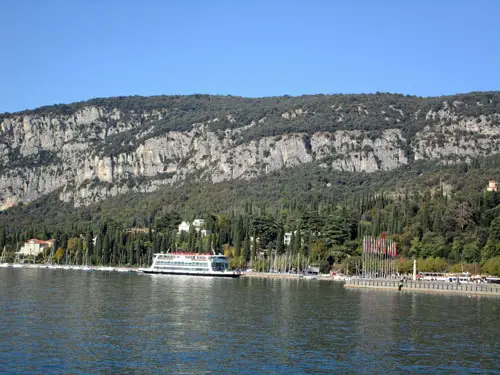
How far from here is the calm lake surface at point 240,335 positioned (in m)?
49.5

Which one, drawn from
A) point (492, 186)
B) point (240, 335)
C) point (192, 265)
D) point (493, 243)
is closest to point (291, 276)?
point (192, 265)

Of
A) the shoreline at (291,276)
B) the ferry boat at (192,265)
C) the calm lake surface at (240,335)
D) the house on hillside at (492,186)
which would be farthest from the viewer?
the house on hillside at (492,186)

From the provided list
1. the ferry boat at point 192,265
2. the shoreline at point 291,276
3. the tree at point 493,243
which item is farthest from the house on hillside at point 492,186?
the ferry boat at point 192,265

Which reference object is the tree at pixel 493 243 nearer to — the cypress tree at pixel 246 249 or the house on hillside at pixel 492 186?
→ the house on hillside at pixel 492 186

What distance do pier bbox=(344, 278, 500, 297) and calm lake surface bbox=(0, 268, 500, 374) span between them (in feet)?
62.5

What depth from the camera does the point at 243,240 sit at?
18488cm

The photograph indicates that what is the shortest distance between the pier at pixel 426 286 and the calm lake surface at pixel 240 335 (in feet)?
62.5

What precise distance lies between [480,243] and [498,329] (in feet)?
235

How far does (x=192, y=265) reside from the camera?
168375mm

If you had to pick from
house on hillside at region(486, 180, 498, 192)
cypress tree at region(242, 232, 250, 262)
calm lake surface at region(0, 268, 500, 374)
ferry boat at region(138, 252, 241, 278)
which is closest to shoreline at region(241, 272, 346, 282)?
ferry boat at region(138, 252, 241, 278)

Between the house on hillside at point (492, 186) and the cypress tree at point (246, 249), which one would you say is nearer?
the house on hillside at point (492, 186)

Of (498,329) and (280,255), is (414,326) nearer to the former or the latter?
(498,329)

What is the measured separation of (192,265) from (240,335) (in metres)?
108

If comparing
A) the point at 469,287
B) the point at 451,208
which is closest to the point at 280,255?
the point at 451,208
